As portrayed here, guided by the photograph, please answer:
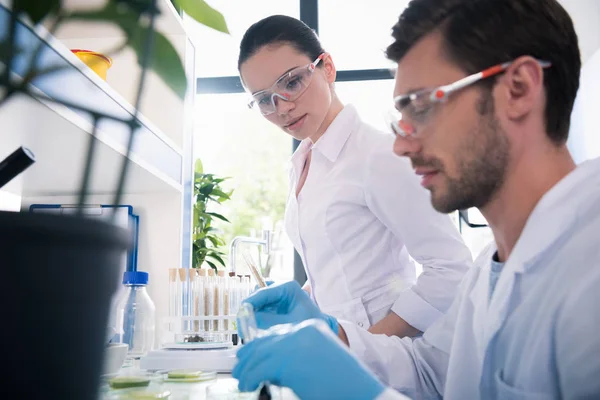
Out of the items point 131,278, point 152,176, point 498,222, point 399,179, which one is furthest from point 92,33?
point 498,222

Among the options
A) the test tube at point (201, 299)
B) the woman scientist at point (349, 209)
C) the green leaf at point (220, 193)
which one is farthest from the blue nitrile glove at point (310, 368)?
the green leaf at point (220, 193)

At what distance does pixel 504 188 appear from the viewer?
95 centimetres

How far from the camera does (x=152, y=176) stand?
1837 millimetres

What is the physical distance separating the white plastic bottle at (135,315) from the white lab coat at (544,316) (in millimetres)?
888

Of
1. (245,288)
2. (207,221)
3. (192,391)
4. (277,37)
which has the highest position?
(277,37)

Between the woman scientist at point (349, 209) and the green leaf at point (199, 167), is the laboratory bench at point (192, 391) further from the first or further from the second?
the green leaf at point (199, 167)

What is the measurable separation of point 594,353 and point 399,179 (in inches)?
26.7

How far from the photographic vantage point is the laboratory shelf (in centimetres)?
99

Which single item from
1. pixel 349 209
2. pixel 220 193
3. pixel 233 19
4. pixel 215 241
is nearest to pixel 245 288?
pixel 349 209

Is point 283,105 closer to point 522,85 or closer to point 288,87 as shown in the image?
point 288,87

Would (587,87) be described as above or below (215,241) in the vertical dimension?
above

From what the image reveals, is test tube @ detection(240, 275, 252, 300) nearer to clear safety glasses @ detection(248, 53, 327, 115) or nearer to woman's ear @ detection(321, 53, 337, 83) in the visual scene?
clear safety glasses @ detection(248, 53, 327, 115)

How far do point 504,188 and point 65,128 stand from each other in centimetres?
97

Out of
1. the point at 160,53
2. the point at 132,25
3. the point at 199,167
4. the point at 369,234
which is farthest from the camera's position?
the point at 199,167
